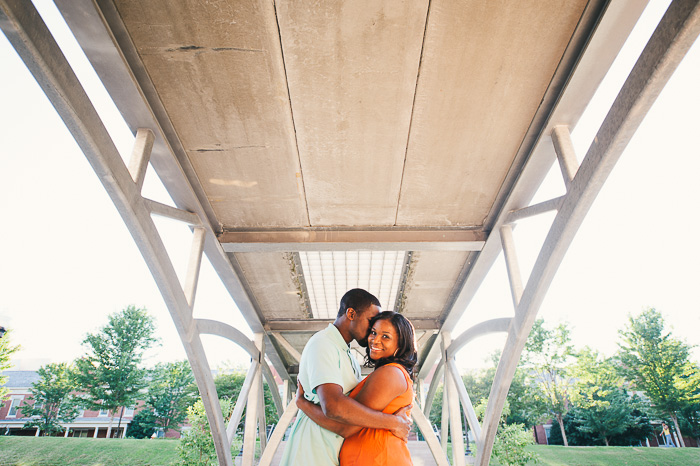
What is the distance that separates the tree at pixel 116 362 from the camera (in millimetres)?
31516

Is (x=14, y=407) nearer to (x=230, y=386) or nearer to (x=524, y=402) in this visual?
(x=230, y=386)

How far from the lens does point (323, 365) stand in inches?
93.6

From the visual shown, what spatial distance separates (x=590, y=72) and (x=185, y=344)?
6.48 metres

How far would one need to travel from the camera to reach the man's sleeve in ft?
7.61

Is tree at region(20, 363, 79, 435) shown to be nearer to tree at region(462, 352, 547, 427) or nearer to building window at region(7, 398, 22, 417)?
building window at region(7, 398, 22, 417)

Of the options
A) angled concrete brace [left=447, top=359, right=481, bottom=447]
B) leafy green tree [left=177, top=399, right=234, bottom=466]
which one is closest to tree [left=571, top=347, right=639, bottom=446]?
angled concrete brace [left=447, top=359, right=481, bottom=447]

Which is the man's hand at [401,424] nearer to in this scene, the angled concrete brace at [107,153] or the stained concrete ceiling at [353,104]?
the stained concrete ceiling at [353,104]

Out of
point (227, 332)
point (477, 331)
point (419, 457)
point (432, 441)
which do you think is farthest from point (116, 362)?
point (477, 331)

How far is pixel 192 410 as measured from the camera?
2059cm

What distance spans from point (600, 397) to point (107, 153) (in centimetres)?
3338

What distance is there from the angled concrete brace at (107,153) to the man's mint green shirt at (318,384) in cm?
288

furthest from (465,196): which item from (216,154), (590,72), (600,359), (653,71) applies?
(600,359)

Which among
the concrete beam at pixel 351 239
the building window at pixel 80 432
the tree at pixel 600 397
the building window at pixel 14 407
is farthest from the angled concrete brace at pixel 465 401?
the building window at pixel 14 407

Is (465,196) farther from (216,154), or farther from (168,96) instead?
(168,96)
